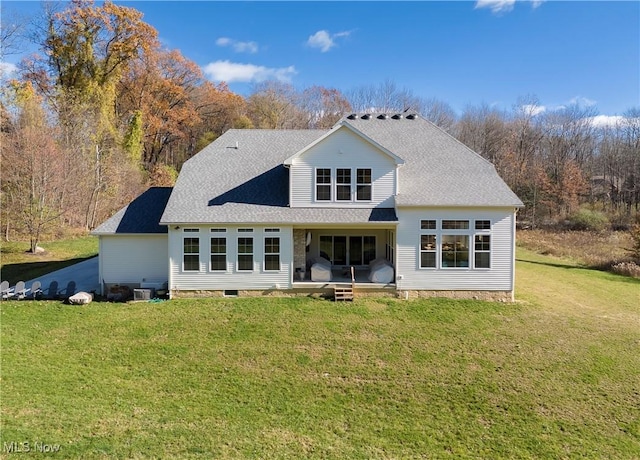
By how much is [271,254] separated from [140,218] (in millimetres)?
6164

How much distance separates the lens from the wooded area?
26.7 m

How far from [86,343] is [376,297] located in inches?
396

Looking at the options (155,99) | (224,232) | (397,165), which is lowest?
(224,232)

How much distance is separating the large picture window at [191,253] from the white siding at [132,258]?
58.7 inches

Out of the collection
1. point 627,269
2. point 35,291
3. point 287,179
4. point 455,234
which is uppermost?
point 287,179

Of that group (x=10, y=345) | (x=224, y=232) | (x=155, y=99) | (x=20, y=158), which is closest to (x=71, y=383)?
(x=10, y=345)

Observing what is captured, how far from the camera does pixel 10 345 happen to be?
36.4 ft

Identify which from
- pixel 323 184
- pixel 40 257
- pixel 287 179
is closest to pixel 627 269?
pixel 323 184

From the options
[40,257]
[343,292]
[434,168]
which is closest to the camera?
[343,292]

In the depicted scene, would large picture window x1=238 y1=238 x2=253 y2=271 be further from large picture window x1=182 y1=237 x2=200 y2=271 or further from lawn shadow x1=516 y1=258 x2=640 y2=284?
lawn shadow x1=516 y1=258 x2=640 y2=284

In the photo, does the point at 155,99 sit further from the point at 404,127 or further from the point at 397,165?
the point at 397,165

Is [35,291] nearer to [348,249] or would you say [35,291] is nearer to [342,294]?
[342,294]

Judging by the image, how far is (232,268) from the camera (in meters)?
15.5

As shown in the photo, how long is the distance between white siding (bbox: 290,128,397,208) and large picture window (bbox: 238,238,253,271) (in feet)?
7.93
